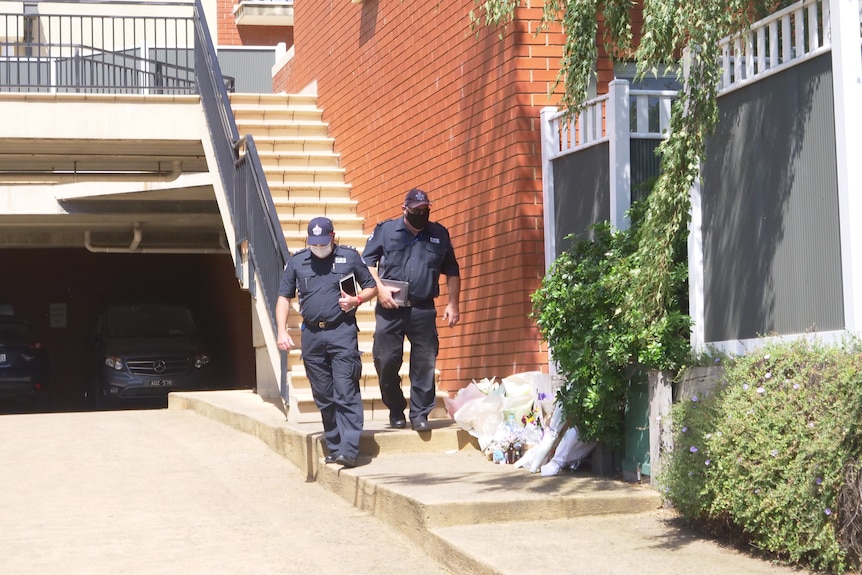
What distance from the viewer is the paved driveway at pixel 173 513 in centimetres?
623

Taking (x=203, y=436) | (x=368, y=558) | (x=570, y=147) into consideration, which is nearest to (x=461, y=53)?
(x=570, y=147)

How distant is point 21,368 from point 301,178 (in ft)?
20.6

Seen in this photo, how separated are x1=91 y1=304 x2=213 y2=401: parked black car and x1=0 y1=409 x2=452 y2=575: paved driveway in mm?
5817

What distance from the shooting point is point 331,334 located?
7.90 meters

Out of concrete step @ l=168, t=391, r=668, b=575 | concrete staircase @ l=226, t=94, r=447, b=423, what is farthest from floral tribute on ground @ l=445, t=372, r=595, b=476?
concrete staircase @ l=226, t=94, r=447, b=423

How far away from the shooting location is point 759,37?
20.4 ft

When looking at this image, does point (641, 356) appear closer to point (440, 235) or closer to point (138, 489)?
point (440, 235)

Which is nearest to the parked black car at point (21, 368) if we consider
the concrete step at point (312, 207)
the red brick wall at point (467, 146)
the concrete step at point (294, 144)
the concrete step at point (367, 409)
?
the concrete step at point (294, 144)

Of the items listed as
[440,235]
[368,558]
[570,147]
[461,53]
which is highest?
[461,53]

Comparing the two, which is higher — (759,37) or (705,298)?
(759,37)

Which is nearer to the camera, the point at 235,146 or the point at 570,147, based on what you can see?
the point at 570,147

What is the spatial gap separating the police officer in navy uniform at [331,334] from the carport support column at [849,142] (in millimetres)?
3368

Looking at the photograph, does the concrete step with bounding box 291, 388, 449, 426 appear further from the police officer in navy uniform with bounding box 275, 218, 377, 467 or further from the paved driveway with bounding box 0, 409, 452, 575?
the police officer in navy uniform with bounding box 275, 218, 377, 467

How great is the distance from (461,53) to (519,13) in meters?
1.18
